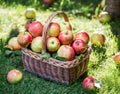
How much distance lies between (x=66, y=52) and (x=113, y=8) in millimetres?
2242

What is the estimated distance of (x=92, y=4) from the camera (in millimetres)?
6363

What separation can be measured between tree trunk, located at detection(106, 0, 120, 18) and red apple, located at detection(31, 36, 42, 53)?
7.07 ft

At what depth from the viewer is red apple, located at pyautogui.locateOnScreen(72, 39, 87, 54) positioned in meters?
3.93

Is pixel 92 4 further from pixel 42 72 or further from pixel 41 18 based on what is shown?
pixel 42 72

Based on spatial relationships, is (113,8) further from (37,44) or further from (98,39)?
(37,44)

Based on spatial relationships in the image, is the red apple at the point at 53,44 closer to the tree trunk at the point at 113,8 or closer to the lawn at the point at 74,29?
the lawn at the point at 74,29

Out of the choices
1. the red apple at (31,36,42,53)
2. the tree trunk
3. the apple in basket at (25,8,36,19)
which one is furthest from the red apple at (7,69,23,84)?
the tree trunk

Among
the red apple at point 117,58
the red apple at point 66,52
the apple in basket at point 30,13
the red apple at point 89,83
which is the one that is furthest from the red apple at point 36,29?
the apple in basket at point 30,13

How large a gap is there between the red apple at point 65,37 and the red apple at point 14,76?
2.05 feet

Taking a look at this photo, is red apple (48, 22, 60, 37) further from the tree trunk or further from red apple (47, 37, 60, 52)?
the tree trunk

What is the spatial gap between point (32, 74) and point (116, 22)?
2.08 m

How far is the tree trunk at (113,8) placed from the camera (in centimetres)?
580

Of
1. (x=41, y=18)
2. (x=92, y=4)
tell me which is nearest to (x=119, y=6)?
(x=92, y=4)

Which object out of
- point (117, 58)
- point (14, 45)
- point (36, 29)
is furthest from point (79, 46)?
point (14, 45)
